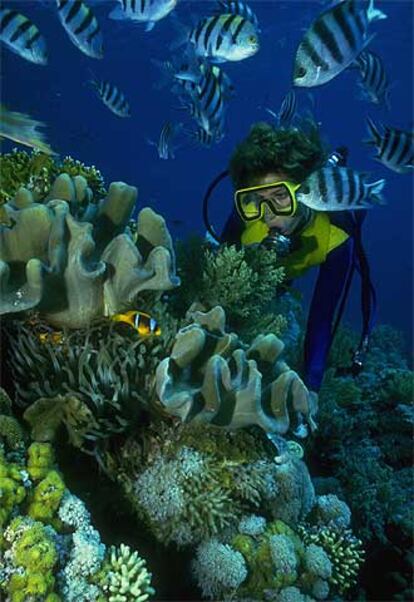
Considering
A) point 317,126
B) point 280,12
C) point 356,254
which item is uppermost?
point 280,12

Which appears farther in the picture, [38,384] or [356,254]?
[356,254]

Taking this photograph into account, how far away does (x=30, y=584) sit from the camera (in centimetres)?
207

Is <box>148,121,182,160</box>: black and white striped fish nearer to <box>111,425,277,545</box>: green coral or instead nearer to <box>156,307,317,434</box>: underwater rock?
<box>156,307,317,434</box>: underwater rock

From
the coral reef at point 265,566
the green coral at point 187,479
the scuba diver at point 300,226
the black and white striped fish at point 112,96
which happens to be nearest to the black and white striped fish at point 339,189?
the scuba diver at point 300,226

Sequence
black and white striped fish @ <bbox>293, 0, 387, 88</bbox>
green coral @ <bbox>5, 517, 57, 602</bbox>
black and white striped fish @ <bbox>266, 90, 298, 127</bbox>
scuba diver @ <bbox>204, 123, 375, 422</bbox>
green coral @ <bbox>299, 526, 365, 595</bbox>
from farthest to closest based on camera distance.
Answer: black and white striped fish @ <bbox>266, 90, 298, 127</bbox> → scuba diver @ <bbox>204, 123, 375, 422</bbox> → black and white striped fish @ <bbox>293, 0, 387, 88</bbox> → green coral @ <bbox>299, 526, 365, 595</bbox> → green coral @ <bbox>5, 517, 57, 602</bbox>

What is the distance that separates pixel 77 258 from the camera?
2.79 metres

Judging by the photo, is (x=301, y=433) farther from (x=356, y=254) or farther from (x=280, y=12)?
(x=280, y=12)

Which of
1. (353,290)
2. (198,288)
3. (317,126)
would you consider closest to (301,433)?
(198,288)

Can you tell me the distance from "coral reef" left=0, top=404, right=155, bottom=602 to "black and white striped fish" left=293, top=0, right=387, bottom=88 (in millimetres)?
3009

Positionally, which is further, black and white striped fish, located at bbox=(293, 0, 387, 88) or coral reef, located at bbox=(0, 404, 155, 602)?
black and white striped fish, located at bbox=(293, 0, 387, 88)

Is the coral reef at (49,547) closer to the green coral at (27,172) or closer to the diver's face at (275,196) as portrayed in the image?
the green coral at (27,172)

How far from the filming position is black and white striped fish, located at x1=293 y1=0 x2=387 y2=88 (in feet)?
12.1

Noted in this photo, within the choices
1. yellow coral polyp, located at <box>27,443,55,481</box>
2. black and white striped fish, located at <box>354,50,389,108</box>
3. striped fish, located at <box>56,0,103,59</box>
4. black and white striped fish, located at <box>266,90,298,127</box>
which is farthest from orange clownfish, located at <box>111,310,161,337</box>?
black and white striped fish, located at <box>354,50,389,108</box>

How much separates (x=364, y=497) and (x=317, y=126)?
321 cm
